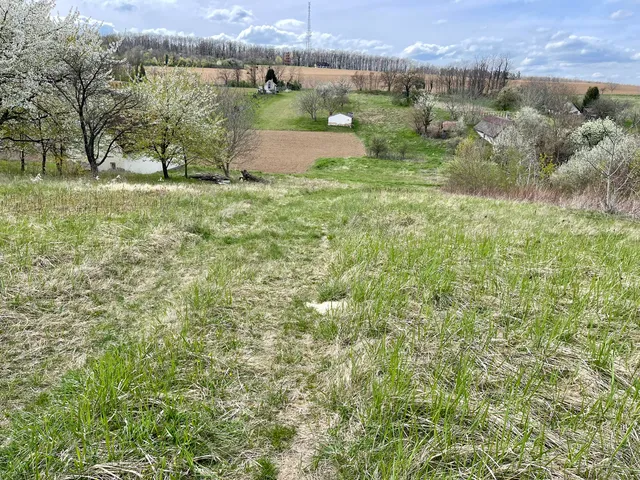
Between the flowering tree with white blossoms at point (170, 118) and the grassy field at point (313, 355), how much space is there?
1619cm

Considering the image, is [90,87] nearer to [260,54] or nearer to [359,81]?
[359,81]

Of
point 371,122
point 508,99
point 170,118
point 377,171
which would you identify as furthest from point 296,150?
point 508,99

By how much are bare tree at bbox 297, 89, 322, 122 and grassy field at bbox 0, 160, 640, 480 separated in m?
65.1

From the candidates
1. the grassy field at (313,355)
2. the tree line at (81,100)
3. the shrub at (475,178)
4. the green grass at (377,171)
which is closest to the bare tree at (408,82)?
the green grass at (377,171)

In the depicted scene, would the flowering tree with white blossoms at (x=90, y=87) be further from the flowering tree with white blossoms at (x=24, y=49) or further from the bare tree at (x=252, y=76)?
the bare tree at (x=252, y=76)

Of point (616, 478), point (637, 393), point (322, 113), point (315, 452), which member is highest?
point (322, 113)

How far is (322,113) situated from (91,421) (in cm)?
7397

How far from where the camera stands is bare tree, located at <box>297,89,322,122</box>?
6750 centimetres

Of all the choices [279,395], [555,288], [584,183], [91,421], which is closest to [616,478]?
[279,395]

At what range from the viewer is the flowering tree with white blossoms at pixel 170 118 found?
21.6 meters

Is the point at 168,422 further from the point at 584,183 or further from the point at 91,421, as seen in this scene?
the point at 584,183

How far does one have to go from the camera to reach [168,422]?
2.67 metres

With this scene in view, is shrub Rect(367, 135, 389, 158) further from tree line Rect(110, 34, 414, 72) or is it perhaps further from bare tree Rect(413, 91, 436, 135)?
tree line Rect(110, 34, 414, 72)

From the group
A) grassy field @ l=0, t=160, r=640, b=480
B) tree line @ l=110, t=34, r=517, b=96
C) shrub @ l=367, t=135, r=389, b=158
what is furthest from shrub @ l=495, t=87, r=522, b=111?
grassy field @ l=0, t=160, r=640, b=480
